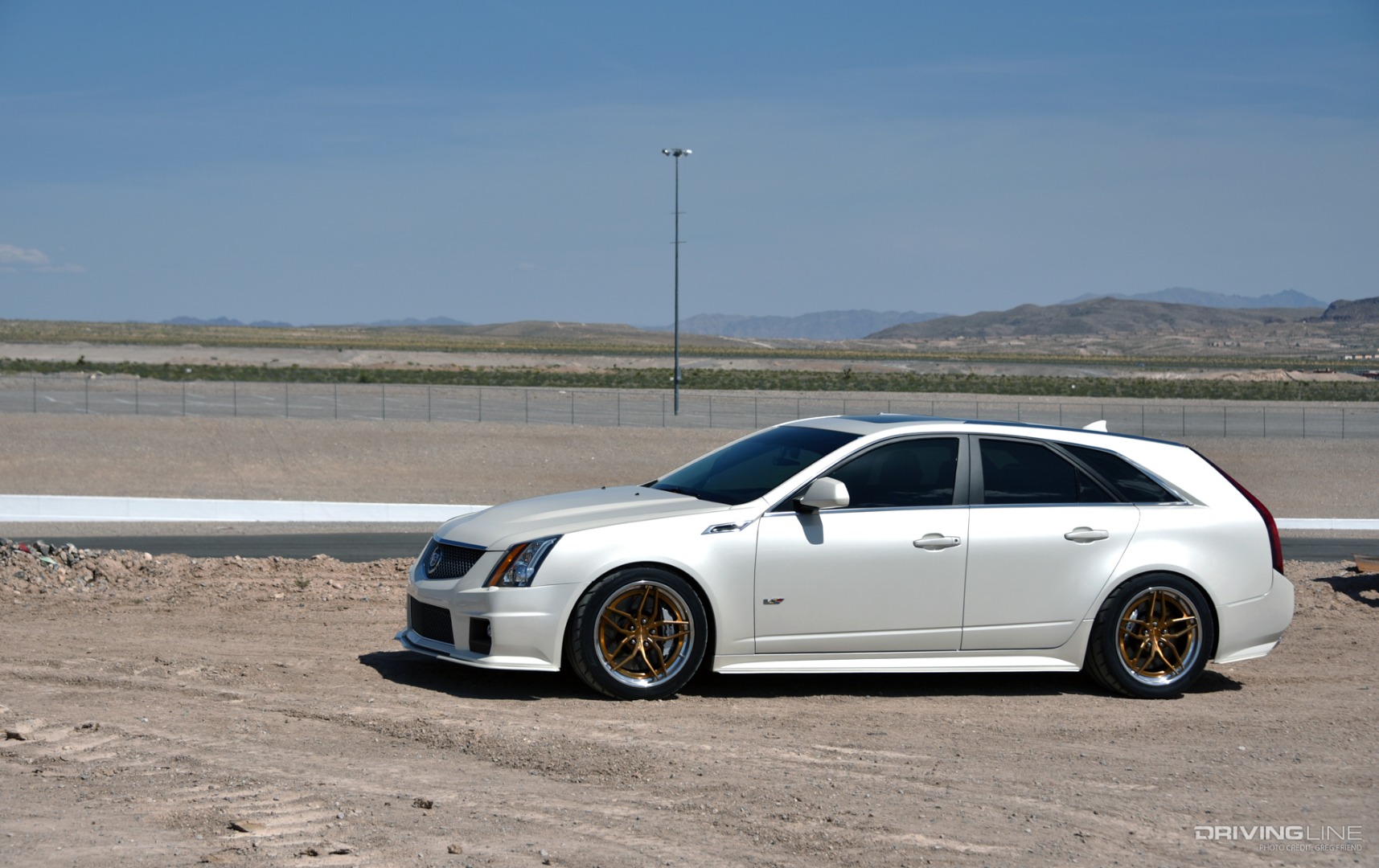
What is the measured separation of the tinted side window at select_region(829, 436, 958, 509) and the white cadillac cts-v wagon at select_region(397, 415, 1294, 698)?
1 centimetres

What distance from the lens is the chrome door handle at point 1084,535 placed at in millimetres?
7691

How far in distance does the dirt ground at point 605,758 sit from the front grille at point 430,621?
0.96 ft

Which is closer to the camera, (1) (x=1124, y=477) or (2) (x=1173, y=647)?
(2) (x=1173, y=647)

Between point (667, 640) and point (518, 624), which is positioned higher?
point (518, 624)

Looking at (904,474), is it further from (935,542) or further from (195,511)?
(195,511)

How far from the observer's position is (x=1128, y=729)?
273 inches

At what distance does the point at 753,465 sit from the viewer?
794 centimetres

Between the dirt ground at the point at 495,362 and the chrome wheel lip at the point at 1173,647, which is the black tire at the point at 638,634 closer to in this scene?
the chrome wheel lip at the point at 1173,647

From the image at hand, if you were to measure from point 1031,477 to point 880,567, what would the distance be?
1.15 m

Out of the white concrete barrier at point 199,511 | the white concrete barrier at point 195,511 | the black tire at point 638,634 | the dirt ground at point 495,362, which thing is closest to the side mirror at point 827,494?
the black tire at point 638,634

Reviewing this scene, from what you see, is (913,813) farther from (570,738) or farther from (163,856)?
(163,856)

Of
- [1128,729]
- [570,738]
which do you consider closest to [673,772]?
[570,738]

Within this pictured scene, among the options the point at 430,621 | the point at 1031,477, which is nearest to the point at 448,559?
the point at 430,621

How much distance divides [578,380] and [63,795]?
72926mm
